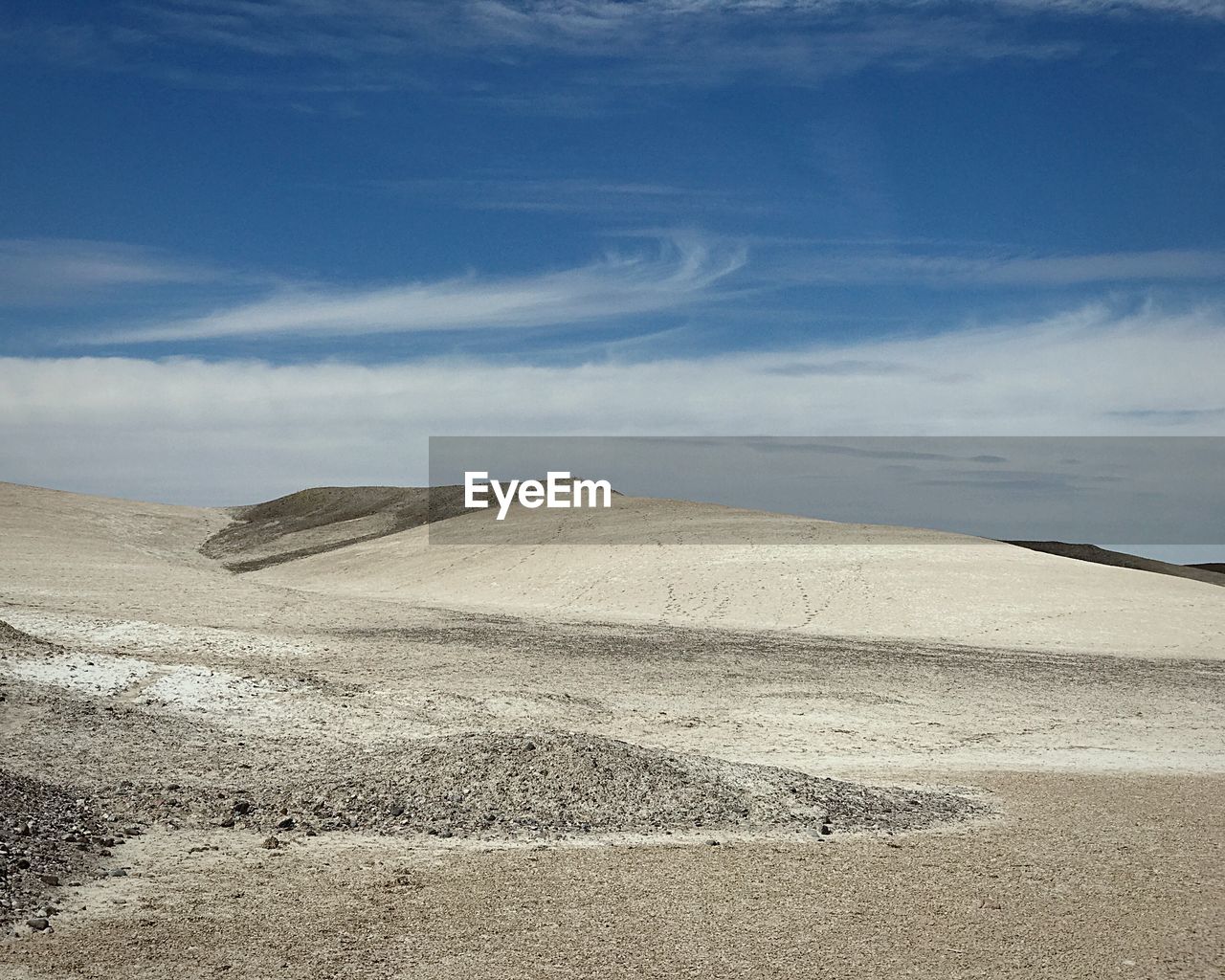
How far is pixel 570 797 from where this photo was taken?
8469mm

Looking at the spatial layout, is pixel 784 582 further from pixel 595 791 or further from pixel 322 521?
pixel 322 521

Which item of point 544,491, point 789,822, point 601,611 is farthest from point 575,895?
point 544,491

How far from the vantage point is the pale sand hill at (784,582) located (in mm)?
23750

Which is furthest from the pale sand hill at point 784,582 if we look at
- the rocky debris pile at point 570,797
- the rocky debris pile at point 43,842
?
the rocky debris pile at point 43,842

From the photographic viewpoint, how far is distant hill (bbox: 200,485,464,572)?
147 ft

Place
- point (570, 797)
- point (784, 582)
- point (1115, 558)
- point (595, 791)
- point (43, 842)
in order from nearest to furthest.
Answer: point (43, 842) < point (570, 797) < point (595, 791) < point (784, 582) < point (1115, 558)

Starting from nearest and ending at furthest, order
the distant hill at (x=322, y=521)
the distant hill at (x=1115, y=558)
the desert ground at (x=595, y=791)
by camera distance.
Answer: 1. the desert ground at (x=595, y=791)
2. the distant hill at (x=322, y=521)
3. the distant hill at (x=1115, y=558)

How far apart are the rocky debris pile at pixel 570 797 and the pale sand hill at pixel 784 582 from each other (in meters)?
13.7

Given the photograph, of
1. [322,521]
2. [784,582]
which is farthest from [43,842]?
[322,521]

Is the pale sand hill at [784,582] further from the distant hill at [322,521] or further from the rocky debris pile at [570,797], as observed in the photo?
the rocky debris pile at [570,797]

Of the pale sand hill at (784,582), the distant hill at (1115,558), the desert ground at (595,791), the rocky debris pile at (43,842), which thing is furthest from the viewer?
the distant hill at (1115,558)

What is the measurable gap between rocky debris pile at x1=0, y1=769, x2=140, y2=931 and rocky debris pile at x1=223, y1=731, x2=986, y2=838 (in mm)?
984

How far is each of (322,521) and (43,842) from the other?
Answer: 156ft

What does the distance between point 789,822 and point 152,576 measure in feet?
73.4
